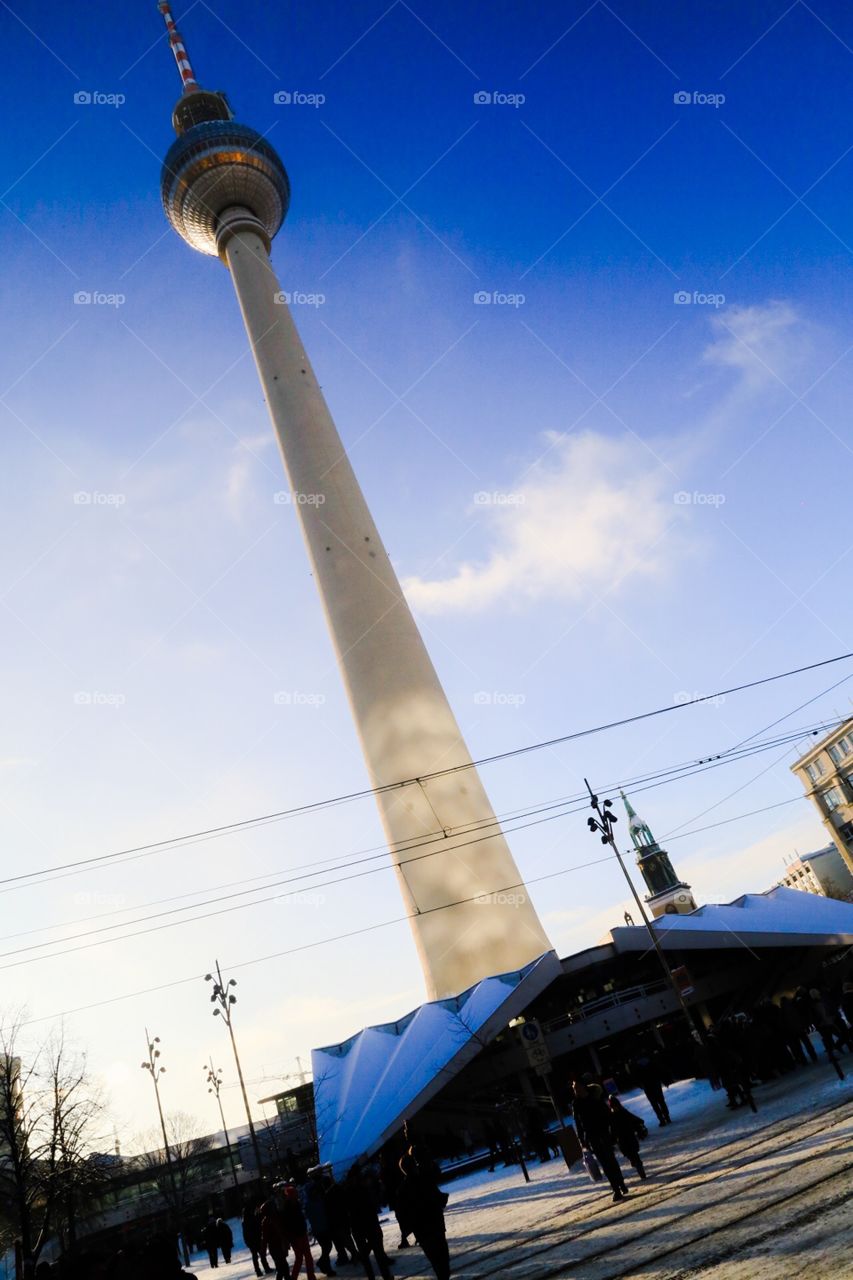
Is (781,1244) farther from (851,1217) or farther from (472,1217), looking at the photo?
(472,1217)

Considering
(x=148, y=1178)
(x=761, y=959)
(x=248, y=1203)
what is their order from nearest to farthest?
1. (x=248, y=1203)
2. (x=761, y=959)
3. (x=148, y=1178)

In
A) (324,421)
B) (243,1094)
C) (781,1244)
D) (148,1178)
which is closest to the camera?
(781,1244)

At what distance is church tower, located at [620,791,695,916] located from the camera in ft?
283

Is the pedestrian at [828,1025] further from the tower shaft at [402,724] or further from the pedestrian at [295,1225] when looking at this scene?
the tower shaft at [402,724]

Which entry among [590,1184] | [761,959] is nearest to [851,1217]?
[590,1184]

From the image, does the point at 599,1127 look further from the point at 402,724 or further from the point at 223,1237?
the point at 402,724

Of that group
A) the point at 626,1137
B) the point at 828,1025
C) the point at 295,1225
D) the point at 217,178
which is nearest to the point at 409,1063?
the point at 828,1025

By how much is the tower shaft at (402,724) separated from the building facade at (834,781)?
53.4 m

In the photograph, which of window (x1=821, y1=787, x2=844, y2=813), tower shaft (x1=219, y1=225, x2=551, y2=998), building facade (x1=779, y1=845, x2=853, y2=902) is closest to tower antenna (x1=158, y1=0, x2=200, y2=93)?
tower shaft (x1=219, y1=225, x2=551, y2=998)

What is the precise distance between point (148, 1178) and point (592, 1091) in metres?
59.7

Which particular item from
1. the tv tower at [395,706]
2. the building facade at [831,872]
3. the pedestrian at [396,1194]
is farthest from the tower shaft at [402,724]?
the building facade at [831,872]

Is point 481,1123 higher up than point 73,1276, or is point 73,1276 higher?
point 73,1276

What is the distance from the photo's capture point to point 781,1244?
6.29 meters

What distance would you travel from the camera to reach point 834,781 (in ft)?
260
